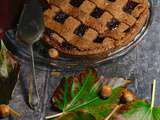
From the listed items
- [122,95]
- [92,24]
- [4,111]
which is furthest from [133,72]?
[4,111]

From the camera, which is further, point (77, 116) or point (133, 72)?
point (133, 72)

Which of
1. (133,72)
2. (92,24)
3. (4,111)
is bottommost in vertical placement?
(4,111)

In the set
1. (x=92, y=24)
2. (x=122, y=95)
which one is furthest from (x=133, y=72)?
(x=92, y=24)

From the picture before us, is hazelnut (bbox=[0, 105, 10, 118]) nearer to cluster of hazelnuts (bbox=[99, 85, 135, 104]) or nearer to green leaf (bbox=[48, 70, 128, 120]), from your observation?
green leaf (bbox=[48, 70, 128, 120])

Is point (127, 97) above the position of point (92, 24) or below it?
below

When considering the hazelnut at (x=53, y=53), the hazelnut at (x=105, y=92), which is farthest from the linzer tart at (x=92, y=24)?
the hazelnut at (x=105, y=92)

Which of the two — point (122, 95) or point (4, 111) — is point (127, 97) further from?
point (4, 111)
